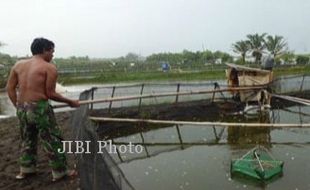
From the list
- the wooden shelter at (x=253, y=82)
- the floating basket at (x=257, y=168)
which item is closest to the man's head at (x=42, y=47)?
the floating basket at (x=257, y=168)

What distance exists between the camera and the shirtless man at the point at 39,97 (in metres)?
5.98

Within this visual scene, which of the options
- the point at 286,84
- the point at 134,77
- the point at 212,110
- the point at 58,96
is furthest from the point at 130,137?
the point at 134,77

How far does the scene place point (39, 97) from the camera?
6.01 meters

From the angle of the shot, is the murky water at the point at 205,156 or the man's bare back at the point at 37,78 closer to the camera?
the man's bare back at the point at 37,78

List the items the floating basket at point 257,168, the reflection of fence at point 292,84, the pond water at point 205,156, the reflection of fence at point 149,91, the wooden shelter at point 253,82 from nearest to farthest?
the floating basket at point 257,168 → the pond water at point 205,156 → the reflection of fence at point 149,91 → the wooden shelter at point 253,82 → the reflection of fence at point 292,84

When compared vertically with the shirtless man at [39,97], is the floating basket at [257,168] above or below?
below

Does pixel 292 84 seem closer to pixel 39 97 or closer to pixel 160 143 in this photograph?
pixel 160 143

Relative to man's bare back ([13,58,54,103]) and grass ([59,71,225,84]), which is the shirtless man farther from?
grass ([59,71,225,84])

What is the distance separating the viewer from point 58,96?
20.0 feet

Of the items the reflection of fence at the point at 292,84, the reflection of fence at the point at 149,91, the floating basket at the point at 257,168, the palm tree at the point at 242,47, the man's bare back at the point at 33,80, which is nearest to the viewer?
the man's bare back at the point at 33,80

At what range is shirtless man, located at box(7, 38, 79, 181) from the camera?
5.98m

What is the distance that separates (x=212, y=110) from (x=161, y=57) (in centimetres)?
6791

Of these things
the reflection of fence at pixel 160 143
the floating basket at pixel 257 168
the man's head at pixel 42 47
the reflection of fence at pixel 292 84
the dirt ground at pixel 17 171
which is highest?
the man's head at pixel 42 47

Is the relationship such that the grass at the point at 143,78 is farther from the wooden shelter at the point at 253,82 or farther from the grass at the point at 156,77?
the wooden shelter at the point at 253,82
